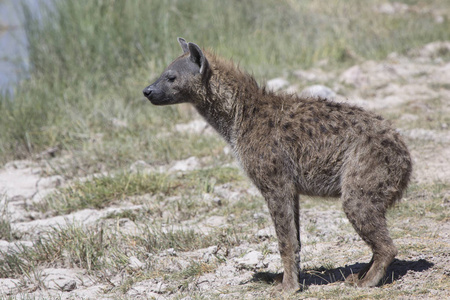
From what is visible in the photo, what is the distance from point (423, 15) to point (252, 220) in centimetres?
877

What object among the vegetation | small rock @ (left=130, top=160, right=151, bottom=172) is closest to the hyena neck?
the vegetation

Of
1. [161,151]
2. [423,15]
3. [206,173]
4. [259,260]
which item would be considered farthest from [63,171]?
[423,15]

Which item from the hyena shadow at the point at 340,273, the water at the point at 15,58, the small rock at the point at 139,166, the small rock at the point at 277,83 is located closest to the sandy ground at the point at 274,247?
the hyena shadow at the point at 340,273

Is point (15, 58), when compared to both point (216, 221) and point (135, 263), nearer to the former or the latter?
point (216, 221)

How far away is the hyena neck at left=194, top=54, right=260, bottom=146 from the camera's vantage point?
4758mm

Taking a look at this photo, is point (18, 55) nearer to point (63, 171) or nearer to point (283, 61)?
point (63, 171)

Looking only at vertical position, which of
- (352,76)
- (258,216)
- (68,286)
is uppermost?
(352,76)

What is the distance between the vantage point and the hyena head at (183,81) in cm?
484

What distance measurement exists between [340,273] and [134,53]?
21.3 ft

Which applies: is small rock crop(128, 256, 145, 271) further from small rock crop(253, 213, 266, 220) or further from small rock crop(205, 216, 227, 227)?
small rock crop(253, 213, 266, 220)

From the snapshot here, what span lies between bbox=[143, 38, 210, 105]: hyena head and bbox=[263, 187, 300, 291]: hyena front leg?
1176 mm

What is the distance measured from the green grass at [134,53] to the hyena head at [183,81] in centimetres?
252

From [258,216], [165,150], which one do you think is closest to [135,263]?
[258,216]

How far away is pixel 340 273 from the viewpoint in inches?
173
